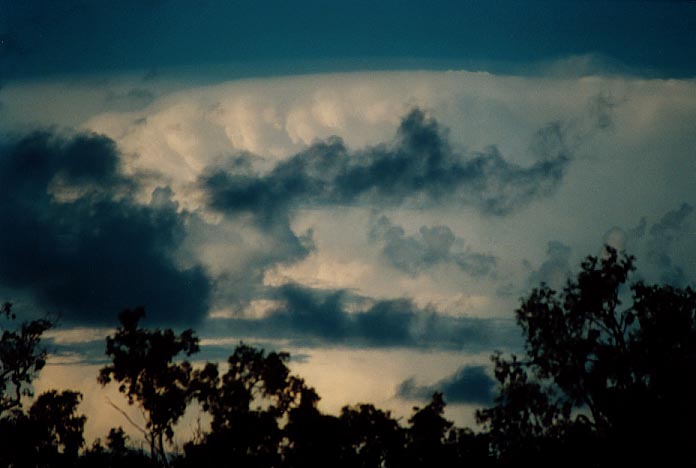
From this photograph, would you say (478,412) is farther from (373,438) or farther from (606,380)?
(373,438)

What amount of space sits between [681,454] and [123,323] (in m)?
39.1

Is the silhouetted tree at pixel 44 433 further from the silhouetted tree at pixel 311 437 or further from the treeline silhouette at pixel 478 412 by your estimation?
the silhouetted tree at pixel 311 437

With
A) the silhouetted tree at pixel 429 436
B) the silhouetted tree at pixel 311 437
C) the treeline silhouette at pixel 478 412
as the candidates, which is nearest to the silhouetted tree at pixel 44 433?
the treeline silhouette at pixel 478 412

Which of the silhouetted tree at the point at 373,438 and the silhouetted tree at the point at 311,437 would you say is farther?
the silhouetted tree at the point at 373,438

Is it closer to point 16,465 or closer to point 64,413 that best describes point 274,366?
point 64,413

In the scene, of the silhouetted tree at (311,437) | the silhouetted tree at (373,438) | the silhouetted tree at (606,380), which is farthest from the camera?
the silhouetted tree at (373,438)

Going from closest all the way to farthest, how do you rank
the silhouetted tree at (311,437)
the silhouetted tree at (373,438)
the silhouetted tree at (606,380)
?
the silhouetted tree at (606,380) → the silhouetted tree at (311,437) → the silhouetted tree at (373,438)

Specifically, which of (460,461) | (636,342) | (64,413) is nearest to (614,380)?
(636,342)

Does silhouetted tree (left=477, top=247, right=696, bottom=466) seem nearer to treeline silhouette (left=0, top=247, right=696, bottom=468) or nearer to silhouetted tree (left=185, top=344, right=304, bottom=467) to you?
treeline silhouette (left=0, top=247, right=696, bottom=468)

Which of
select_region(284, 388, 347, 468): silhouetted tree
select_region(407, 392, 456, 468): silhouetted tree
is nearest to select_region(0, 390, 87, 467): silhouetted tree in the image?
select_region(284, 388, 347, 468): silhouetted tree

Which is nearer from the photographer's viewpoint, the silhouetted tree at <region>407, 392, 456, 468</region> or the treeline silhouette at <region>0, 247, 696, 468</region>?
the treeline silhouette at <region>0, 247, 696, 468</region>

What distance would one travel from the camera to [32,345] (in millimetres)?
41562

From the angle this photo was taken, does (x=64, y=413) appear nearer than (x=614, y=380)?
No

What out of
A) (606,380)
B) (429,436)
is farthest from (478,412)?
(429,436)
